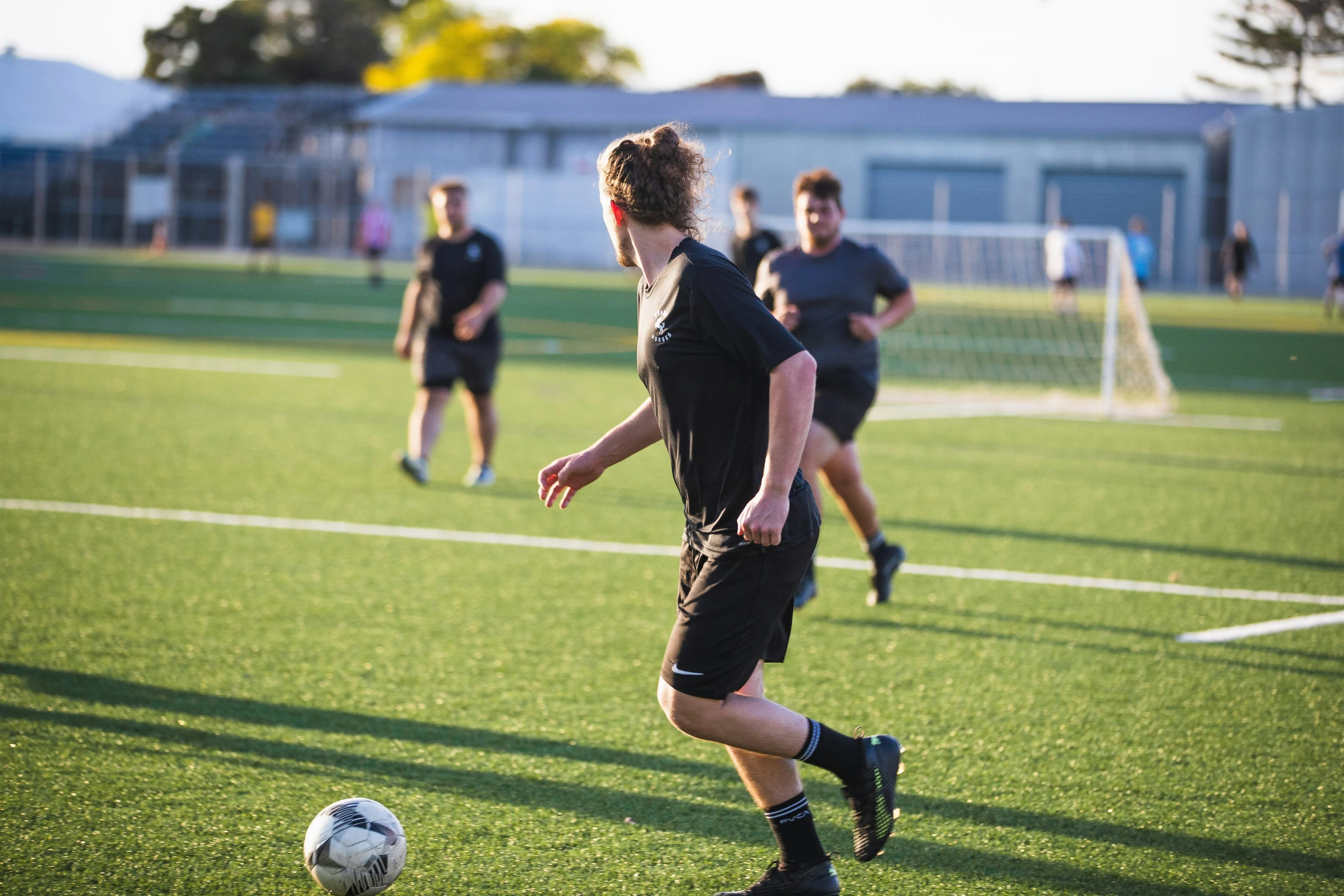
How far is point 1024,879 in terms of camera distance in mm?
3611

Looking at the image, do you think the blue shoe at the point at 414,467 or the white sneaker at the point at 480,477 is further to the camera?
the white sneaker at the point at 480,477

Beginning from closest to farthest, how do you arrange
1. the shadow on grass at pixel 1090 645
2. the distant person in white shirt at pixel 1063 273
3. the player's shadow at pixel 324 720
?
the player's shadow at pixel 324 720, the shadow on grass at pixel 1090 645, the distant person in white shirt at pixel 1063 273

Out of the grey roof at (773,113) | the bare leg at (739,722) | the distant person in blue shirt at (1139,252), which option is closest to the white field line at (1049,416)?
the bare leg at (739,722)

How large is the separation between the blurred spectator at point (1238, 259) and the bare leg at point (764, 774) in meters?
33.7

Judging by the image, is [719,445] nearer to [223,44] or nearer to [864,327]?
[864,327]

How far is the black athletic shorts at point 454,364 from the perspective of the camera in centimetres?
923

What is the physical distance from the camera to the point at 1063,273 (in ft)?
81.5

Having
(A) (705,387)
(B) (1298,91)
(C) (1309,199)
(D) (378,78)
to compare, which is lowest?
(A) (705,387)

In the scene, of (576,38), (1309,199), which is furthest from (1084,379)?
(576,38)

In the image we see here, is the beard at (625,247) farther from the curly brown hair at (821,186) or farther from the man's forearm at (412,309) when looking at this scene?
the man's forearm at (412,309)

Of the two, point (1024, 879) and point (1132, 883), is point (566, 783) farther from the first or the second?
point (1132, 883)

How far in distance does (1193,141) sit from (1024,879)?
4498cm

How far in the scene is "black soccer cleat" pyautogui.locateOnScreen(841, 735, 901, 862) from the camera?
133 inches

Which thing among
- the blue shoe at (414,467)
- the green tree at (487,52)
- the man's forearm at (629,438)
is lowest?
the blue shoe at (414,467)
